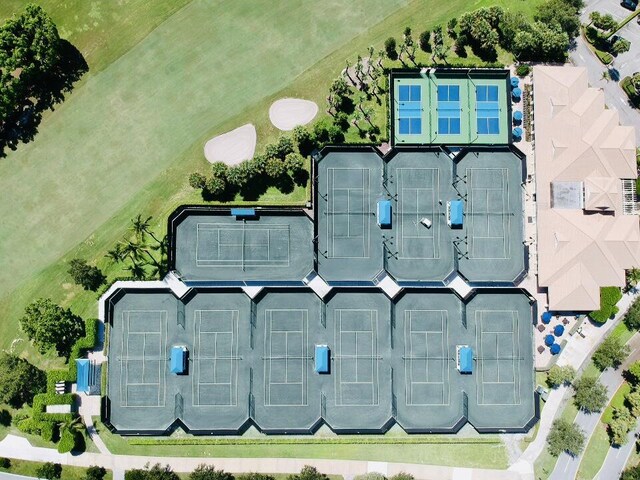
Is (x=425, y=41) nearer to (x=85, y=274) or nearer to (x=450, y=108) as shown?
(x=450, y=108)

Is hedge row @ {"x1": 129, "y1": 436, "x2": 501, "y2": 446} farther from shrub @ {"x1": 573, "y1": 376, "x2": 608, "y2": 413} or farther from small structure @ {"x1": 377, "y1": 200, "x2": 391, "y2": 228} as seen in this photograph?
small structure @ {"x1": 377, "y1": 200, "x2": 391, "y2": 228}

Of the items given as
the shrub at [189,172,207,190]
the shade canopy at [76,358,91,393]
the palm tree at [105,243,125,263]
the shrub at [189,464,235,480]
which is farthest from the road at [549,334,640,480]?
the palm tree at [105,243,125,263]

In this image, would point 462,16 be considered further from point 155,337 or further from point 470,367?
point 155,337

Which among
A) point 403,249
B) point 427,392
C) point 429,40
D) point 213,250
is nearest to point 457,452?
point 427,392

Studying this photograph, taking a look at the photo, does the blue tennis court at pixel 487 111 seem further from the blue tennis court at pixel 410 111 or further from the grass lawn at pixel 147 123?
the grass lawn at pixel 147 123

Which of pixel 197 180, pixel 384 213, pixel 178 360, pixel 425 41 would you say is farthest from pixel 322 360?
pixel 425 41
